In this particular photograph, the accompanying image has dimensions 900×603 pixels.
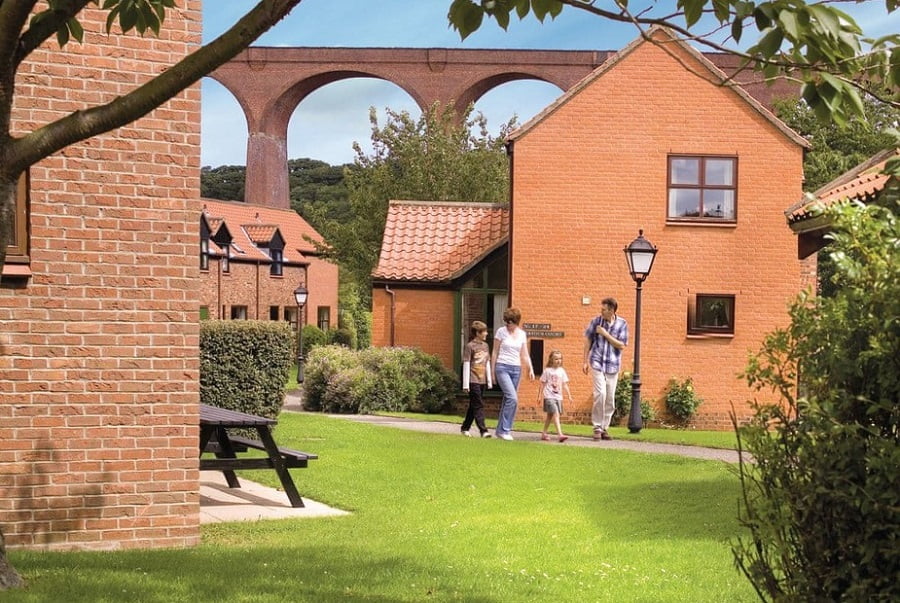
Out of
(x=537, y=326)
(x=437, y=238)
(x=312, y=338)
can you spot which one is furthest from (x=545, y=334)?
(x=312, y=338)

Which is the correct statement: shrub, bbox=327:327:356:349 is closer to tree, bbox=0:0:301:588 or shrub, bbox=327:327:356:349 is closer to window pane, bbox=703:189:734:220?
window pane, bbox=703:189:734:220

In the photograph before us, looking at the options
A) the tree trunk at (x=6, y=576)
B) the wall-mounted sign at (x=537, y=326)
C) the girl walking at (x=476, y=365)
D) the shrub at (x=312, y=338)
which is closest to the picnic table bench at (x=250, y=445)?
the tree trunk at (x=6, y=576)

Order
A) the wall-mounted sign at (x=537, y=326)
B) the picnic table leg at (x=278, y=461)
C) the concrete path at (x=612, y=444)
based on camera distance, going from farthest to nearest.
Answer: the wall-mounted sign at (x=537, y=326), the concrete path at (x=612, y=444), the picnic table leg at (x=278, y=461)

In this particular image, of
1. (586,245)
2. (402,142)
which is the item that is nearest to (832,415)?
(586,245)

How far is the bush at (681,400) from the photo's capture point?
23.2 m

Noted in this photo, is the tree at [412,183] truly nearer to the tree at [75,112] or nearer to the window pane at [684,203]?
the window pane at [684,203]

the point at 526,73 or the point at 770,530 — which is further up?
the point at 526,73

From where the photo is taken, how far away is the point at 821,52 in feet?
14.6

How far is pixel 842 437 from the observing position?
12.0 ft

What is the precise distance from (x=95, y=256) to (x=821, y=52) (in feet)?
15.5

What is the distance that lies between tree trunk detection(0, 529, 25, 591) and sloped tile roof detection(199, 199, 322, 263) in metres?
40.9

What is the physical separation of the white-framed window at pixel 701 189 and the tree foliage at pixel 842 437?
20.0 meters

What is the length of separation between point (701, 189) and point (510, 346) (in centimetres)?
951

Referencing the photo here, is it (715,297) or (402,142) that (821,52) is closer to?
(715,297)
